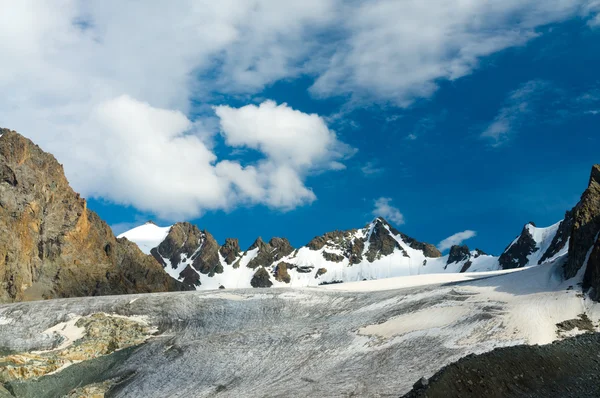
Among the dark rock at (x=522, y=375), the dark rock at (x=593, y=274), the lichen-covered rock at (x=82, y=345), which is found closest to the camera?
the dark rock at (x=522, y=375)

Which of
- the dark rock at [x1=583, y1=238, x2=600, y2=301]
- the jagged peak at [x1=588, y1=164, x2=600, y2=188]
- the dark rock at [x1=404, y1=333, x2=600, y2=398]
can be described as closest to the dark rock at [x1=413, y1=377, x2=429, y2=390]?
the dark rock at [x1=404, y1=333, x2=600, y2=398]

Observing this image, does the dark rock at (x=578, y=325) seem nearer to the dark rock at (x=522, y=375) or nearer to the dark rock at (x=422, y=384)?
the dark rock at (x=522, y=375)

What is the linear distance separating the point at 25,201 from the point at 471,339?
15820 cm

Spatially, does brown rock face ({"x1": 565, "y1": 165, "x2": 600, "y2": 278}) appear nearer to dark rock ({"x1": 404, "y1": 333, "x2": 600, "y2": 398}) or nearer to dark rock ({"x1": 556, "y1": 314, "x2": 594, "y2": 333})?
dark rock ({"x1": 556, "y1": 314, "x2": 594, "y2": 333})

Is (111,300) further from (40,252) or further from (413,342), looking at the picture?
(40,252)

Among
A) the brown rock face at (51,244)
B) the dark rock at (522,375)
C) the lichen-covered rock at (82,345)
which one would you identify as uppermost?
the brown rock face at (51,244)

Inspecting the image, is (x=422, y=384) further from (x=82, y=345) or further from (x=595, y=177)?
(x=595, y=177)

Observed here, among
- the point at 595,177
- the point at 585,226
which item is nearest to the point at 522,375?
the point at 585,226

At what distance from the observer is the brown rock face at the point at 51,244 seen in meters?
149

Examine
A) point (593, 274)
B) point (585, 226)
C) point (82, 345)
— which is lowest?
point (82, 345)

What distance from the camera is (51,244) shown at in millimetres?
165000

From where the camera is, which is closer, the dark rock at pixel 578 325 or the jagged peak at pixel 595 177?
the dark rock at pixel 578 325

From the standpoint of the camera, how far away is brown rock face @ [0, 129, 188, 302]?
149000 millimetres

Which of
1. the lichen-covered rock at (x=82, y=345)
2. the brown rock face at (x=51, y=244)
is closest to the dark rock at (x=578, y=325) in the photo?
the lichen-covered rock at (x=82, y=345)
